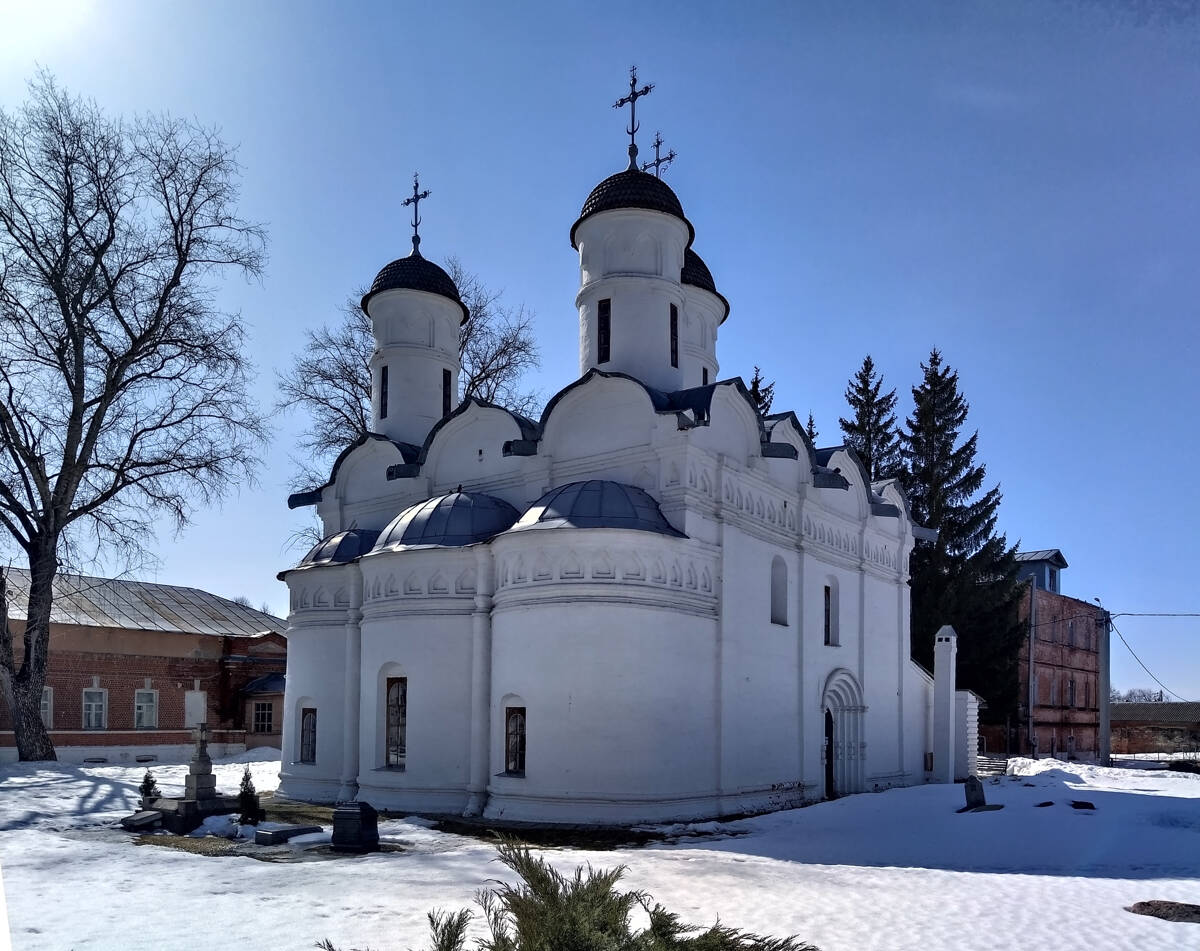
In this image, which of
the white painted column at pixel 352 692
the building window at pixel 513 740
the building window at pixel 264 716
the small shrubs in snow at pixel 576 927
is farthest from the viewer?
the building window at pixel 264 716

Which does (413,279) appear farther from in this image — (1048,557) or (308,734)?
(1048,557)

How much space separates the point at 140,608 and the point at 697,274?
1777 cm

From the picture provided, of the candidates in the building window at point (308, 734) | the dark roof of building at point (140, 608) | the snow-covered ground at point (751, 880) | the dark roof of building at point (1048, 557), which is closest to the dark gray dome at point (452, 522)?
the building window at point (308, 734)

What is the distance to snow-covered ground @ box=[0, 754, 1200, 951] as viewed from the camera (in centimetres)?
750

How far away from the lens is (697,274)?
22062 millimetres

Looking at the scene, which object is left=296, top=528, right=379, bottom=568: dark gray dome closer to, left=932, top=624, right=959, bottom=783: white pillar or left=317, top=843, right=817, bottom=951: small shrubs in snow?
left=932, top=624, right=959, bottom=783: white pillar

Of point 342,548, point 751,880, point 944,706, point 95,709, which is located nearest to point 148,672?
point 95,709

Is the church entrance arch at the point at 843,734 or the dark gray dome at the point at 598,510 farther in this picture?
the church entrance arch at the point at 843,734

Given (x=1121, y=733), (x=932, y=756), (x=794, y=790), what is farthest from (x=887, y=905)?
(x=1121, y=733)

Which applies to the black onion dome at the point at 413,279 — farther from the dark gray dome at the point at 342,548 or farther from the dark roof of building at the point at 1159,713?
the dark roof of building at the point at 1159,713

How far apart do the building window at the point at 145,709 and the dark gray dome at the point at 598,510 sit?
1654cm

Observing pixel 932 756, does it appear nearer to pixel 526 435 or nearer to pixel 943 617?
pixel 943 617

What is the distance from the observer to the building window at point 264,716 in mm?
29062

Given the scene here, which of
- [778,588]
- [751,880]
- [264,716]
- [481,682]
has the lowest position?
[264,716]
